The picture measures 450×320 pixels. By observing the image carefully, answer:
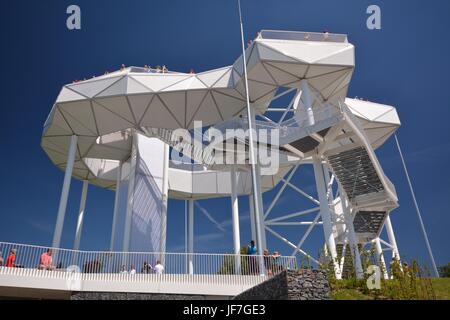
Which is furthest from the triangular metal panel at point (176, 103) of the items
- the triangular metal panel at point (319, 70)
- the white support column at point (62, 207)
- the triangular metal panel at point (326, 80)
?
the triangular metal panel at point (326, 80)

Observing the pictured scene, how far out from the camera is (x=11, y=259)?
1510cm

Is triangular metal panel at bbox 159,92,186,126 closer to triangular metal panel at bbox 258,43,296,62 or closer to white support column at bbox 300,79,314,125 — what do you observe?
triangular metal panel at bbox 258,43,296,62

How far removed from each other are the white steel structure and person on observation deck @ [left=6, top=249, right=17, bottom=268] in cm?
579

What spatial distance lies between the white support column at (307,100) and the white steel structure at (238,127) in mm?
76

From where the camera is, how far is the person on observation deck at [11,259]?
15047 millimetres

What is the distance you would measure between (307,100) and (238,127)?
458 centimetres

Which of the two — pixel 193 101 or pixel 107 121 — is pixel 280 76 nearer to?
pixel 193 101

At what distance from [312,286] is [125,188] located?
23250 mm

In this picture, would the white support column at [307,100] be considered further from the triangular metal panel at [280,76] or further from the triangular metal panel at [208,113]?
the triangular metal panel at [208,113]

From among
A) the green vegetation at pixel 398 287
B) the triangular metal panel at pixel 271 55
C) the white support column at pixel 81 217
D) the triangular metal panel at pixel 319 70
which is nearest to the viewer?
the green vegetation at pixel 398 287

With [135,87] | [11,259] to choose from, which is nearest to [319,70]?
[135,87]

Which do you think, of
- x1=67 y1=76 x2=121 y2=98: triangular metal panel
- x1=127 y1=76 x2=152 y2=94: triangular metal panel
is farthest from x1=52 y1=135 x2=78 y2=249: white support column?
x1=127 y1=76 x2=152 y2=94: triangular metal panel

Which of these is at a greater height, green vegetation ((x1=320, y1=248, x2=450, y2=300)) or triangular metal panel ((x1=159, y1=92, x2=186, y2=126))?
triangular metal panel ((x1=159, y1=92, x2=186, y2=126))

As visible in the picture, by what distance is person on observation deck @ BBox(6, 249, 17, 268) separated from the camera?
15047mm
